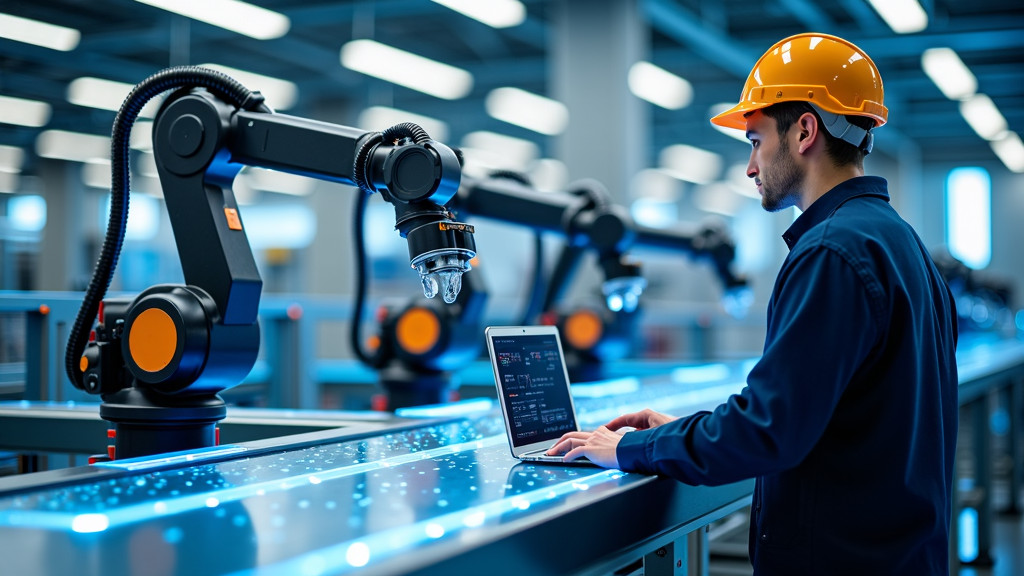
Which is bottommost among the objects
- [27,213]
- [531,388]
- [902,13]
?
[531,388]

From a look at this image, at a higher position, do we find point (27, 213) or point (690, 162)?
point (690, 162)

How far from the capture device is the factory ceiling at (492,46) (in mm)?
4602

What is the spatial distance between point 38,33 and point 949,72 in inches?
Result: 386

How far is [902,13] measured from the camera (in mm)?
7730

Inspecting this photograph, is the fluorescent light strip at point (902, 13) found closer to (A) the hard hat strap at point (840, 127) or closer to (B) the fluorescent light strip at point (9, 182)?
(B) the fluorescent light strip at point (9, 182)

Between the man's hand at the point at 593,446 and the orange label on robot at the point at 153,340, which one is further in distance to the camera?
the orange label on robot at the point at 153,340

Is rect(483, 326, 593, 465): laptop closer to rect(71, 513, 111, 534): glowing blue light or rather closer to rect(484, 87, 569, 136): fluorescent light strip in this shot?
rect(71, 513, 111, 534): glowing blue light

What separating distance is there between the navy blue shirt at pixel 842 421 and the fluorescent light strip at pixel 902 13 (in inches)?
264

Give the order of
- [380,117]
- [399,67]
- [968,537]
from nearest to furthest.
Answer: [968,537], [399,67], [380,117]

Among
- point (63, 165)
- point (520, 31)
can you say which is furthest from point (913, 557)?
point (520, 31)

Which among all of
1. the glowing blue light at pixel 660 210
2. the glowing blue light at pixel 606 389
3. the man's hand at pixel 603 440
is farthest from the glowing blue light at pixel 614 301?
the glowing blue light at pixel 660 210

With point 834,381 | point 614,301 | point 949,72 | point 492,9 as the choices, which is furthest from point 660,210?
point 834,381

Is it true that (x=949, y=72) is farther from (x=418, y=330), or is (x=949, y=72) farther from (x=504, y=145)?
(x=418, y=330)

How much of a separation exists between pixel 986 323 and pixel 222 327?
964 centimetres
